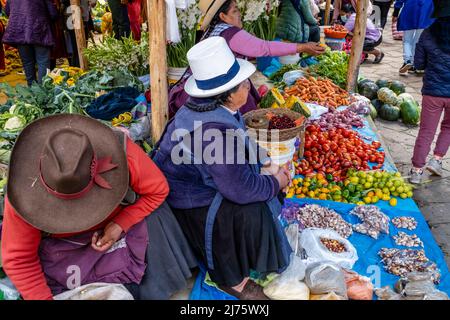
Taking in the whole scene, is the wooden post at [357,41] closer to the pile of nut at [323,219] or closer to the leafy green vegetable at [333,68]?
the leafy green vegetable at [333,68]

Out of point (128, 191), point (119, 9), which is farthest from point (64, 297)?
point (119, 9)

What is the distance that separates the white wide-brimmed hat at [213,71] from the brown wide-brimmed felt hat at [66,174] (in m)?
0.62

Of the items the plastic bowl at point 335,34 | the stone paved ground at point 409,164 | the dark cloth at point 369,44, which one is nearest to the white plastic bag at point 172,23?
the stone paved ground at point 409,164

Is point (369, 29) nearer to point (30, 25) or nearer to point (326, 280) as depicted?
point (30, 25)

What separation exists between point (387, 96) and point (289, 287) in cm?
456

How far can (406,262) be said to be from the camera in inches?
107

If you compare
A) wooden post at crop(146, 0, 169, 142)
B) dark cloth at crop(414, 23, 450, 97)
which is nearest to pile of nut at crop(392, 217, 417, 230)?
dark cloth at crop(414, 23, 450, 97)

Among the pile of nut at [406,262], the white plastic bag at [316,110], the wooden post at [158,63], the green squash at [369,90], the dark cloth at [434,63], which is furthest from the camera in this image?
the green squash at [369,90]

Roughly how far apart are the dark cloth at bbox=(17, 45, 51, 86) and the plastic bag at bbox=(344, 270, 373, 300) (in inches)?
201

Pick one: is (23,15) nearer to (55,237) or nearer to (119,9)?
(119,9)

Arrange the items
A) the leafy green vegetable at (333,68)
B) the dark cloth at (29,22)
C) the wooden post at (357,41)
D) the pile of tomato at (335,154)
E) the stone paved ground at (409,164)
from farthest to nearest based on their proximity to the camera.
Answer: the leafy green vegetable at (333,68) → the dark cloth at (29,22) → the wooden post at (357,41) → the pile of tomato at (335,154) → the stone paved ground at (409,164)

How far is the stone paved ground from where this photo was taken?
359 cm

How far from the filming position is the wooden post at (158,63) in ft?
9.53

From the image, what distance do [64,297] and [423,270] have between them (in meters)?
2.25
